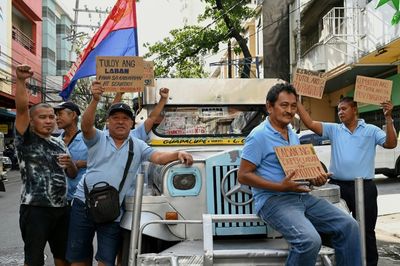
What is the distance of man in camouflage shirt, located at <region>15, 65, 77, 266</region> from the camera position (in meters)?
4.04

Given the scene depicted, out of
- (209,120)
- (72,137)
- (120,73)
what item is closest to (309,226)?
(72,137)

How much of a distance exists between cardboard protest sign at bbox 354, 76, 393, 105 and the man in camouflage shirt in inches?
112

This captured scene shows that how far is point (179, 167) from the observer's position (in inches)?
164

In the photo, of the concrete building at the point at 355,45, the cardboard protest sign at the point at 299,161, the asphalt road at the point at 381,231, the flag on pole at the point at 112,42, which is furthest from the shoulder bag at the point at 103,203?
the concrete building at the point at 355,45

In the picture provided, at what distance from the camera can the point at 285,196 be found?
140 inches

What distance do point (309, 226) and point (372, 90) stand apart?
209cm

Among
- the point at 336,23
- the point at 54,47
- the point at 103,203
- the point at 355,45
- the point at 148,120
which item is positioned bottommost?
the point at 103,203

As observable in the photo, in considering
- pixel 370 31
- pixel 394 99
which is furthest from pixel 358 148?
pixel 394 99

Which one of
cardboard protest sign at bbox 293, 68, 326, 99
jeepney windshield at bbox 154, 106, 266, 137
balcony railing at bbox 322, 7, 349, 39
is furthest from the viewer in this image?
balcony railing at bbox 322, 7, 349, 39

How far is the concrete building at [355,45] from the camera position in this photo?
45.6 ft

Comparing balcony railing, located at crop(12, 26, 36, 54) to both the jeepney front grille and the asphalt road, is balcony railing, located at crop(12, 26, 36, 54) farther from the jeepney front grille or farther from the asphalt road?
the jeepney front grille

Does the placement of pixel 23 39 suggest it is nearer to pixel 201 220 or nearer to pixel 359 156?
pixel 359 156

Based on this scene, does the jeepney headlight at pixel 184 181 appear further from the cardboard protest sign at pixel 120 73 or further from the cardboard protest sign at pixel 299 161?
the cardboard protest sign at pixel 120 73

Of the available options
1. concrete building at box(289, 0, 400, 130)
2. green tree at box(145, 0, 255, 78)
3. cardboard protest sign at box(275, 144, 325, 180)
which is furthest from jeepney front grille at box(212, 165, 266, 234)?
green tree at box(145, 0, 255, 78)
